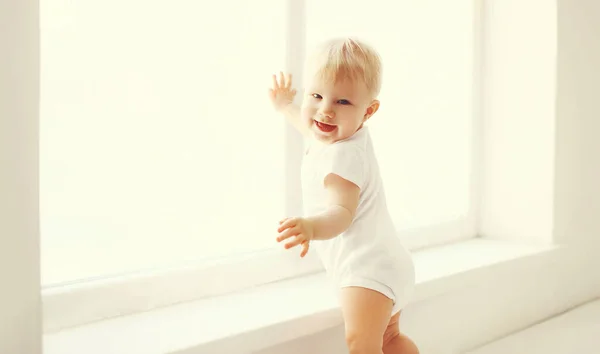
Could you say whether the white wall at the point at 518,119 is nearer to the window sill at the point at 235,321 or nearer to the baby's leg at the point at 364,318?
the window sill at the point at 235,321

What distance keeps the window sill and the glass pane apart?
102mm

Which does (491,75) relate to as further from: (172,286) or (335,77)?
(172,286)

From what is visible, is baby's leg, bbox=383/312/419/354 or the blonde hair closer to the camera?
the blonde hair

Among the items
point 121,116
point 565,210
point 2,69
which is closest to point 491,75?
point 565,210

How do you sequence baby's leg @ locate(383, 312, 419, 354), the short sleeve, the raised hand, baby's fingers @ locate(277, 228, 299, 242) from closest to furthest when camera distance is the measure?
baby's fingers @ locate(277, 228, 299, 242) < the short sleeve < baby's leg @ locate(383, 312, 419, 354) < the raised hand

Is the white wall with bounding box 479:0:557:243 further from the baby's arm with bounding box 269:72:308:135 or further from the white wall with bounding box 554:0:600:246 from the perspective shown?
the baby's arm with bounding box 269:72:308:135

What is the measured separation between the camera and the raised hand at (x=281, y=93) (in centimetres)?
120

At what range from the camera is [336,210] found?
0.93 meters

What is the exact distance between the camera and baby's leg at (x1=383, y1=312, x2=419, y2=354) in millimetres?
1101

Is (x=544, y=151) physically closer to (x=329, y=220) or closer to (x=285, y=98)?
(x=285, y=98)

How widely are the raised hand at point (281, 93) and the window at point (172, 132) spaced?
3.3 inches

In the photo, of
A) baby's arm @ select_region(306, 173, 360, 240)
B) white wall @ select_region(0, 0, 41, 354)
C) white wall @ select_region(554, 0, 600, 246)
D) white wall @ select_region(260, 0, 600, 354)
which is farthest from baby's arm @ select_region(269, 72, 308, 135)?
white wall @ select_region(554, 0, 600, 246)

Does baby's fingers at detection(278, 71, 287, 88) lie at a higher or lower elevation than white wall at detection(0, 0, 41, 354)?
higher

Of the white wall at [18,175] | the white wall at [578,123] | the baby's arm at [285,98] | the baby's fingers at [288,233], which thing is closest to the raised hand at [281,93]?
the baby's arm at [285,98]
